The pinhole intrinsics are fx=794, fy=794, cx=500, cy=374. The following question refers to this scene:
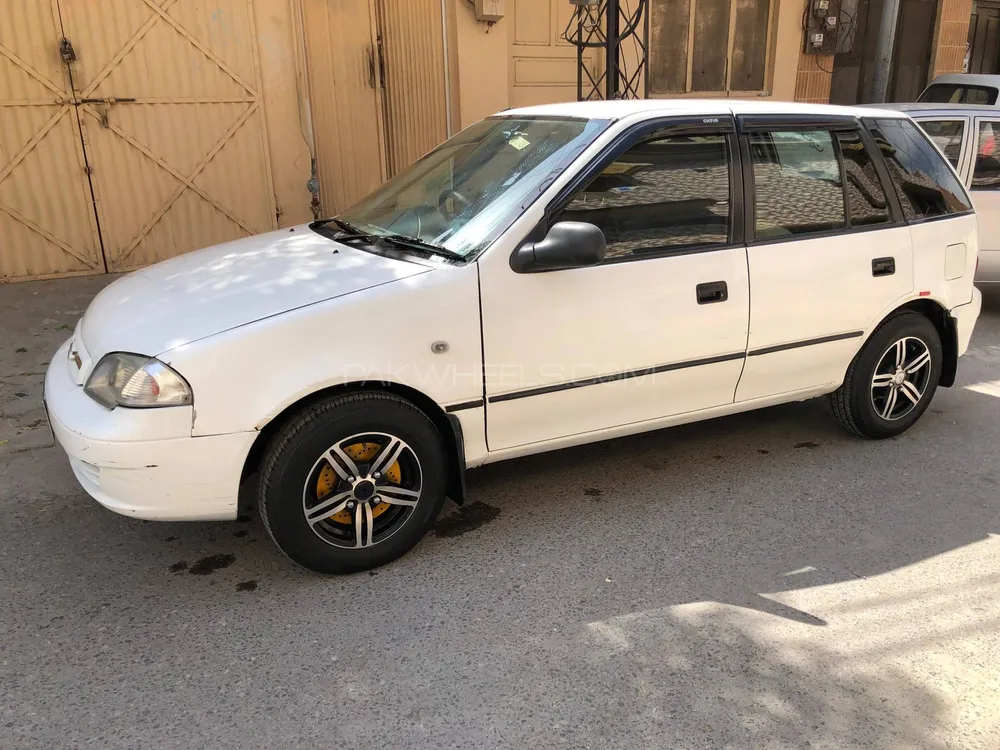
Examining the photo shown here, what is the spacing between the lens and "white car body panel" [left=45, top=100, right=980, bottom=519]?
2.96 metres

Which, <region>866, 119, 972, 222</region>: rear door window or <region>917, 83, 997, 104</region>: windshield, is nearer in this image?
<region>866, 119, 972, 222</region>: rear door window

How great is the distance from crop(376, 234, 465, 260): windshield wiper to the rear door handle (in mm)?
2308

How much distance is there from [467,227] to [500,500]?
1.37 metres

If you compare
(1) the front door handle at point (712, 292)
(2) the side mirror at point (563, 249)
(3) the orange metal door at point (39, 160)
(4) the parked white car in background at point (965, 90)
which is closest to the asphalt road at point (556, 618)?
(1) the front door handle at point (712, 292)

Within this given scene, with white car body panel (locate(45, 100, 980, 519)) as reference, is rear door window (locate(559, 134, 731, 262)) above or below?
above

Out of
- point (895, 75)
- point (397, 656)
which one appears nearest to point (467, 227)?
point (397, 656)

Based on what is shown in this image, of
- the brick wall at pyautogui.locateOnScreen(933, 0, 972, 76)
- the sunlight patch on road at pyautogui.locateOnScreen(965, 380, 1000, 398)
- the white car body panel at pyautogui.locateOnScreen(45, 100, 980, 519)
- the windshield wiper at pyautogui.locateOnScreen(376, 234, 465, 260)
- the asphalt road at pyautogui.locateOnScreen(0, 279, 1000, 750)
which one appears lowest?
the sunlight patch on road at pyautogui.locateOnScreen(965, 380, 1000, 398)

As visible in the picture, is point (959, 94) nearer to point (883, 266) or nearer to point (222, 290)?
point (883, 266)

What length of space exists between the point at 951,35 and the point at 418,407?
13777 mm

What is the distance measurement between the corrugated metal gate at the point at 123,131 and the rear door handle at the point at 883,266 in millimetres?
6429

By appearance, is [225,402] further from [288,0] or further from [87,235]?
[288,0]

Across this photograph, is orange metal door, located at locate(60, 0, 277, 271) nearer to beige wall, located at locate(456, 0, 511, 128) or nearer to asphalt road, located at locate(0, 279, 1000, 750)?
beige wall, located at locate(456, 0, 511, 128)

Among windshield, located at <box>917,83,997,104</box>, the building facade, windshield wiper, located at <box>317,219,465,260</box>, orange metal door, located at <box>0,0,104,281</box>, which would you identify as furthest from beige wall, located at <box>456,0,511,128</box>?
windshield wiper, located at <box>317,219,465,260</box>

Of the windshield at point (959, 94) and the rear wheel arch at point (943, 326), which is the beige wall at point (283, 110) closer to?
the rear wheel arch at point (943, 326)
